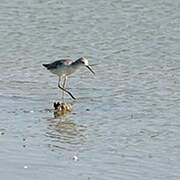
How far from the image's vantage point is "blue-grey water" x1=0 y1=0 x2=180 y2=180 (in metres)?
8.96

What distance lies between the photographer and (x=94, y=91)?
1324cm

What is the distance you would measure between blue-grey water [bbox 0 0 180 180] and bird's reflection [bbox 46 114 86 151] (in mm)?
14

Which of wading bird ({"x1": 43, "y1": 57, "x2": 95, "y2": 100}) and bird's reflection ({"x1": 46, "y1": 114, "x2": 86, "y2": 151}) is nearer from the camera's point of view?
bird's reflection ({"x1": 46, "y1": 114, "x2": 86, "y2": 151})

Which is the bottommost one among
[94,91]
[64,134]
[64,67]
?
[64,134]

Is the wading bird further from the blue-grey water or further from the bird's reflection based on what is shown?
the bird's reflection

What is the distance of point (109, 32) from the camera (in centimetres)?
1764

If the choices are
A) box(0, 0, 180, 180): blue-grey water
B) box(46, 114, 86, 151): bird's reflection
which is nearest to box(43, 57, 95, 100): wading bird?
box(0, 0, 180, 180): blue-grey water

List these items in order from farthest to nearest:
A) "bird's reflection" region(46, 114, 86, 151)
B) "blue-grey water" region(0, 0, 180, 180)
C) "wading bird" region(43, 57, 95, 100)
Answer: "wading bird" region(43, 57, 95, 100) → "bird's reflection" region(46, 114, 86, 151) → "blue-grey water" region(0, 0, 180, 180)

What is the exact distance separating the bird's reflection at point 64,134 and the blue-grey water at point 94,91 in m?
0.01

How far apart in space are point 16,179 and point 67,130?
2905 millimetres

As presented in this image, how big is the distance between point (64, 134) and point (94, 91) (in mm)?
2619

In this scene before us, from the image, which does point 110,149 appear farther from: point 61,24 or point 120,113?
point 61,24

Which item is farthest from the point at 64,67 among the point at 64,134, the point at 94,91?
the point at 64,134

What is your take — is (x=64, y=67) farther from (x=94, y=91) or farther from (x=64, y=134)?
(x=64, y=134)
